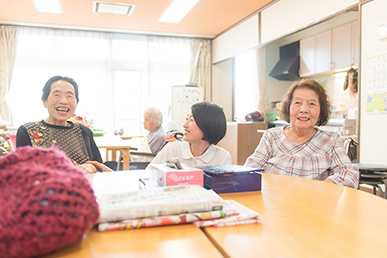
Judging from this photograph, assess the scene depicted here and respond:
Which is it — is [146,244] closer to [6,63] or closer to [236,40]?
[236,40]

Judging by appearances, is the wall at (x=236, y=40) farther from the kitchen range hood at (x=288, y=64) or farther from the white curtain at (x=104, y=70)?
the kitchen range hood at (x=288, y=64)

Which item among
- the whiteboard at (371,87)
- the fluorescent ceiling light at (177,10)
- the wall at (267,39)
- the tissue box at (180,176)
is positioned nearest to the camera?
the tissue box at (180,176)

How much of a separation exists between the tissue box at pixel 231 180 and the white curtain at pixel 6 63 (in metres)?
6.11

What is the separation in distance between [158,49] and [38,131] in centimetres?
529

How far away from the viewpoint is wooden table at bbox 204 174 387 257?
0.61 m

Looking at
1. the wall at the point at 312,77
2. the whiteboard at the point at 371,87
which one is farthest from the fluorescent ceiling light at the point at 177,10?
the whiteboard at the point at 371,87

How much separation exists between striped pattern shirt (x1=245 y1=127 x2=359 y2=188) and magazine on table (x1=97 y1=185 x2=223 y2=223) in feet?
3.44

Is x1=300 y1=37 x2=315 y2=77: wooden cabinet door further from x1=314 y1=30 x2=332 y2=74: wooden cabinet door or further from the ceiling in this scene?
the ceiling

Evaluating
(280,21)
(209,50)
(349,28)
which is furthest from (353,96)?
(209,50)

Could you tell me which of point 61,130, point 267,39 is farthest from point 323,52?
point 61,130

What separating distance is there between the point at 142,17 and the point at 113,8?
65 centimetres

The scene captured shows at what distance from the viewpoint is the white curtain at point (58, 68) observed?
612 cm

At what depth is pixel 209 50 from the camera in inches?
282

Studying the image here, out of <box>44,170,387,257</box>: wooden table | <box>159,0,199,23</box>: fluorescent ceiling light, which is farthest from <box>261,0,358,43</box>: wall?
<box>44,170,387,257</box>: wooden table
